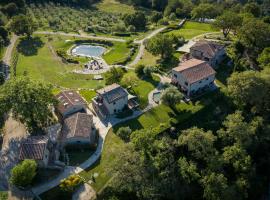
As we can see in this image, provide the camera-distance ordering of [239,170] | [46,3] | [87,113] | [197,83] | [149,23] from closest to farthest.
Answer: [239,170], [87,113], [197,83], [149,23], [46,3]

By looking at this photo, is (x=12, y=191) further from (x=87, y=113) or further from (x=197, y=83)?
(x=197, y=83)

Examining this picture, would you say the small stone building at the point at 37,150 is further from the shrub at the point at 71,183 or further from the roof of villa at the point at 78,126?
the shrub at the point at 71,183

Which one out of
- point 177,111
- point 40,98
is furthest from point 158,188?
point 40,98

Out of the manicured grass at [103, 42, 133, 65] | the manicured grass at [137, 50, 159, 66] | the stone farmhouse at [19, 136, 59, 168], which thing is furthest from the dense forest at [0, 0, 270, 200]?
the manicured grass at [103, 42, 133, 65]

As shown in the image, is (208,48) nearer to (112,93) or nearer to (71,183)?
(112,93)

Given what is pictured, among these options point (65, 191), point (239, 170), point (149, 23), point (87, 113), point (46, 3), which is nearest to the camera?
point (65, 191)

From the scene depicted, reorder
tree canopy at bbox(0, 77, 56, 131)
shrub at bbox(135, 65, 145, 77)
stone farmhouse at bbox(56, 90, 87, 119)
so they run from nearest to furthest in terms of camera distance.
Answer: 1. tree canopy at bbox(0, 77, 56, 131)
2. stone farmhouse at bbox(56, 90, 87, 119)
3. shrub at bbox(135, 65, 145, 77)

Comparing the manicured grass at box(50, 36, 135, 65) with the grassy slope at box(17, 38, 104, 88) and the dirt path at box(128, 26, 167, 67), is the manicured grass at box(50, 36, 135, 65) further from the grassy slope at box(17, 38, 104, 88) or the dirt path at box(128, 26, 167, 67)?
the grassy slope at box(17, 38, 104, 88)
